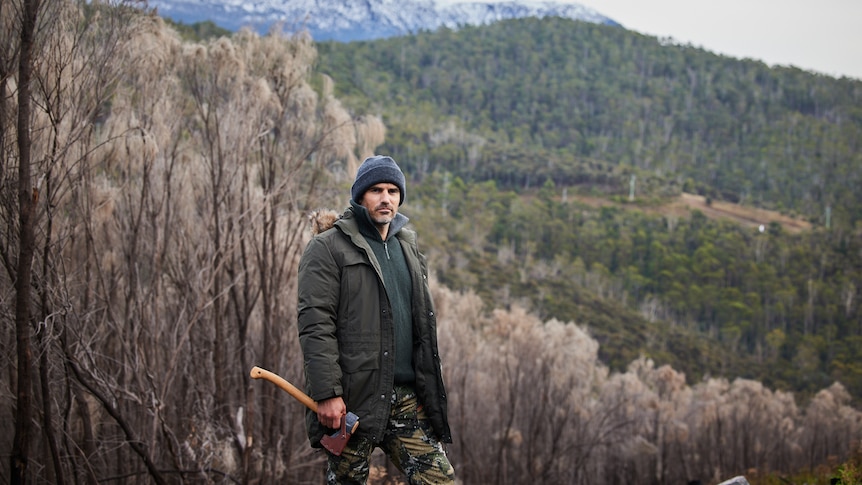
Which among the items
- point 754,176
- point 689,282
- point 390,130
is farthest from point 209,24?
point 754,176

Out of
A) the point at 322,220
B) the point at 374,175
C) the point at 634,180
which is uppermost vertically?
the point at 374,175

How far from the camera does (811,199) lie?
8419cm

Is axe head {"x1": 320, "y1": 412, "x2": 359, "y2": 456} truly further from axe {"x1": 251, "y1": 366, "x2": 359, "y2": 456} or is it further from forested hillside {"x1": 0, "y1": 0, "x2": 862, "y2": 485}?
forested hillside {"x1": 0, "y1": 0, "x2": 862, "y2": 485}

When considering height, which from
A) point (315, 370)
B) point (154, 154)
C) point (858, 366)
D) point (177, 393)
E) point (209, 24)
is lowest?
point (858, 366)

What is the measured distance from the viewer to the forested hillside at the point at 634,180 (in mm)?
55500

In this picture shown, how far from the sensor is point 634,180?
81.3 metres

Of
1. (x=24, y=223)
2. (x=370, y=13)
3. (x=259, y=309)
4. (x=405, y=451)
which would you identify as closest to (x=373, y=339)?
(x=405, y=451)

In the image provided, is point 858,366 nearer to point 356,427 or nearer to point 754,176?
point 754,176

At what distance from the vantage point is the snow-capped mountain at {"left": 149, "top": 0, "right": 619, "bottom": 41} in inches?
4727

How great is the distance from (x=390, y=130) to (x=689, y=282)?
32224 mm

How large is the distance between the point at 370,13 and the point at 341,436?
165 metres

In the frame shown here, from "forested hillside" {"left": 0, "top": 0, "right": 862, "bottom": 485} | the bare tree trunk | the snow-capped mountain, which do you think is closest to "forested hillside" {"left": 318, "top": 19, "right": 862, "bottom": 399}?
"forested hillside" {"left": 0, "top": 0, "right": 862, "bottom": 485}

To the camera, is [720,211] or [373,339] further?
[720,211]

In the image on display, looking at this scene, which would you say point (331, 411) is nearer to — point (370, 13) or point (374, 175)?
point (374, 175)
